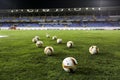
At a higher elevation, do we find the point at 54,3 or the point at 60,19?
the point at 54,3

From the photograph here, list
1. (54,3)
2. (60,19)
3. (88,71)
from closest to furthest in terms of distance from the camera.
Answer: (88,71) → (54,3) → (60,19)

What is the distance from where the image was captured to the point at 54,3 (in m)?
71.6

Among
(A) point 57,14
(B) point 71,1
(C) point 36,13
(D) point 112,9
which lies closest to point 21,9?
(C) point 36,13

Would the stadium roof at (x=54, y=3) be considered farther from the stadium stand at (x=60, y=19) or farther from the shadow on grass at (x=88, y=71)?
the shadow on grass at (x=88, y=71)

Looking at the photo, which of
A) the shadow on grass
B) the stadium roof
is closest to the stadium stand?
the stadium roof

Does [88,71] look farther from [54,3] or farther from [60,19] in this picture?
[60,19]

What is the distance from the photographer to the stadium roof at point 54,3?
2729 inches

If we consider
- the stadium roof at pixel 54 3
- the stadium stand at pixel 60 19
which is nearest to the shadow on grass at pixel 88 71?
the stadium roof at pixel 54 3

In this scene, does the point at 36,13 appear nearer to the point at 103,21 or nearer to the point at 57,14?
the point at 57,14

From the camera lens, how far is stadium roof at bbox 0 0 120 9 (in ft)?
227

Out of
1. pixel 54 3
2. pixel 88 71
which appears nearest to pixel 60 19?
pixel 54 3

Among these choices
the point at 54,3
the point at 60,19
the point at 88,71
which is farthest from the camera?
the point at 60,19

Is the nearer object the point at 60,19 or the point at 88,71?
the point at 88,71

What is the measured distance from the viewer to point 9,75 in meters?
6.40
